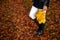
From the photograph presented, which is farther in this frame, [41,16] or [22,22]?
[22,22]

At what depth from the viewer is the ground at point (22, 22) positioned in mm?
6098

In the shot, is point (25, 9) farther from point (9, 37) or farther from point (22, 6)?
point (9, 37)

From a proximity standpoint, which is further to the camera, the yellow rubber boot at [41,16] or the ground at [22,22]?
the ground at [22,22]

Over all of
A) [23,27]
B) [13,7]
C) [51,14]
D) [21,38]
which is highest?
[13,7]

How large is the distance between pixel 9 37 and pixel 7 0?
2696 millimetres

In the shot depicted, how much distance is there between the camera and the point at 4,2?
780 cm

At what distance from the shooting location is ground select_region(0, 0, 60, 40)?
20.0 ft

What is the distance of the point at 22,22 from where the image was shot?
677 cm

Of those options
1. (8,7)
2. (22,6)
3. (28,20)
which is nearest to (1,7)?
(8,7)

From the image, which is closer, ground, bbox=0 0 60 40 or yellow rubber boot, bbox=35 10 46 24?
yellow rubber boot, bbox=35 10 46 24

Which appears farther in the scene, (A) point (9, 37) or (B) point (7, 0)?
(B) point (7, 0)

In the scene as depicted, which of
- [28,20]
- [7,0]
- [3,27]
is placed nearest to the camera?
[3,27]

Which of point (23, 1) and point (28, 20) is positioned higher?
point (23, 1)

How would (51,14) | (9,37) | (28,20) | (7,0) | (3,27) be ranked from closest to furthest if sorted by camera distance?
(9,37) → (3,27) → (28,20) → (51,14) → (7,0)
